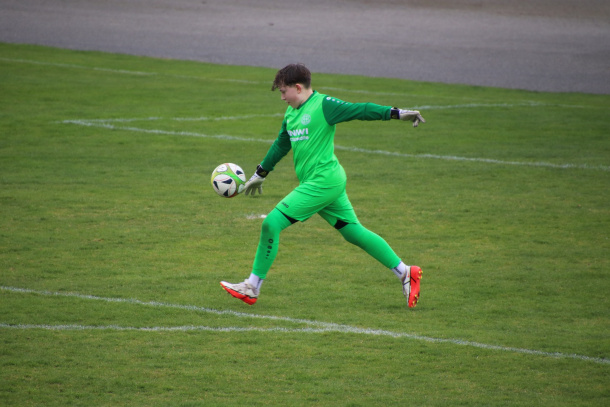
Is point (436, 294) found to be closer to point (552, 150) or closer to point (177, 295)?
point (177, 295)

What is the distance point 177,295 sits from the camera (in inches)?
287

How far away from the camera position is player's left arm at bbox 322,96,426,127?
21.9 ft

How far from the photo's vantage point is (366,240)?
730 centimetres

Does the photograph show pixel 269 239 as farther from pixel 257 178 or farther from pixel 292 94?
pixel 292 94

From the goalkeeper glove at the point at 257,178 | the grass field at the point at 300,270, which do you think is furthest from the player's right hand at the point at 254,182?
the grass field at the point at 300,270

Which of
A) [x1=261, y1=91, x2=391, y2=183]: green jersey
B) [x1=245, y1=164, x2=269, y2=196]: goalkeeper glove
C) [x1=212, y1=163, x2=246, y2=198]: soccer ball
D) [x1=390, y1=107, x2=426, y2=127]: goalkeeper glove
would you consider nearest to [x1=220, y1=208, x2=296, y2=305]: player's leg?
[x1=261, y1=91, x2=391, y2=183]: green jersey

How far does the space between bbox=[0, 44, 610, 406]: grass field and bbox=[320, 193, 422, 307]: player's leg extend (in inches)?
9.7

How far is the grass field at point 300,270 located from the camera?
564 cm

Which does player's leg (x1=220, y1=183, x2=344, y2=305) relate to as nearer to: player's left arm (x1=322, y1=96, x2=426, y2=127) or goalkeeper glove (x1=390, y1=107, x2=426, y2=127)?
player's left arm (x1=322, y1=96, x2=426, y2=127)

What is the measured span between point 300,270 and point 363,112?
2.00 metres

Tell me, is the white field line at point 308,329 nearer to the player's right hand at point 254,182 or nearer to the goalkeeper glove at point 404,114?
the player's right hand at point 254,182

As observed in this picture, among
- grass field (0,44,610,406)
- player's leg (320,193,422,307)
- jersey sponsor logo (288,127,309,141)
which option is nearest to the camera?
grass field (0,44,610,406)

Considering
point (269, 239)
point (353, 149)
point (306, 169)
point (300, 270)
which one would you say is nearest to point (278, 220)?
point (269, 239)

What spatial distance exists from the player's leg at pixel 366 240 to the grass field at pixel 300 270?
246 mm
